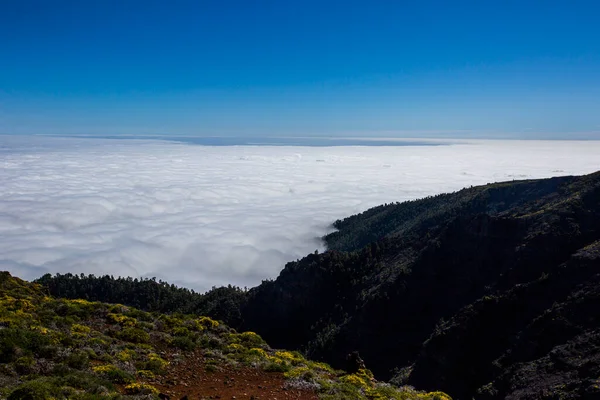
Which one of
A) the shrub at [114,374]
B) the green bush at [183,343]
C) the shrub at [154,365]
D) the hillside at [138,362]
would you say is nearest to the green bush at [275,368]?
the hillside at [138,362]

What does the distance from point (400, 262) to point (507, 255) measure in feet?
73.0

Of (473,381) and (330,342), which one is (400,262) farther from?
(473,381)

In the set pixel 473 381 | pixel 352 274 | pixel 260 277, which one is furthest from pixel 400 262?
pixel 260 277

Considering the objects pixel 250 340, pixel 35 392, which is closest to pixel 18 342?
pixel 35 392

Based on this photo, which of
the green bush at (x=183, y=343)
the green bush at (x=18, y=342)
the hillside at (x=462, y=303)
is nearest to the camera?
the green bush at (x=18, y=342)

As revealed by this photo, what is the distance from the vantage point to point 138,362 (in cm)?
1873

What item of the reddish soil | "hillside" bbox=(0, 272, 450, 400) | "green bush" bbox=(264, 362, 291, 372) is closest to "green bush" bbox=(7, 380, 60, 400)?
"hillside" bbox=(0, 272, 450, 400)

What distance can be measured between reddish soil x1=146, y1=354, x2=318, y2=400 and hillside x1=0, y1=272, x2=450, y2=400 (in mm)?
44

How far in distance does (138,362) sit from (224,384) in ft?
14.4

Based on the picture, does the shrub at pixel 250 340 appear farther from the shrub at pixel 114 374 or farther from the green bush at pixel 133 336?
the shrub at pixel 114 374

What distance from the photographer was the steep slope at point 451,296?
1699 inches

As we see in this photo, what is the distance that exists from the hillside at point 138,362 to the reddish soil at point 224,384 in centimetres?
4

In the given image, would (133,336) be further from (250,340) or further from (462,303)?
(462,303)

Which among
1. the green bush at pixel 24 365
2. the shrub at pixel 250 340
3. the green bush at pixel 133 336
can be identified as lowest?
the shrub at pixel 250 340
